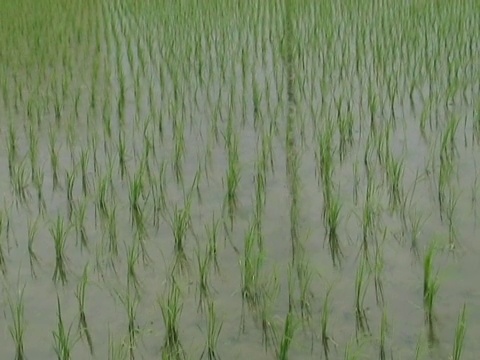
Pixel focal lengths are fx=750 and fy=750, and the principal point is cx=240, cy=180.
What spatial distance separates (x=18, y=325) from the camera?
2105mm

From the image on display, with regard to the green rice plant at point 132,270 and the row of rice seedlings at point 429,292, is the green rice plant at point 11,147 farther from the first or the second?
the row of rice seedlings at point 429,292

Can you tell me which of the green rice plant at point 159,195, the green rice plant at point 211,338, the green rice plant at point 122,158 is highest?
the green rice plant at point 122,158

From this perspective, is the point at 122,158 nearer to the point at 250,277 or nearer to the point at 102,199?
the point at 102,199

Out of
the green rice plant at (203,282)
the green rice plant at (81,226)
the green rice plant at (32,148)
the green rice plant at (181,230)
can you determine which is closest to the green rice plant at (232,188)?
the green rice plant at (181,230)

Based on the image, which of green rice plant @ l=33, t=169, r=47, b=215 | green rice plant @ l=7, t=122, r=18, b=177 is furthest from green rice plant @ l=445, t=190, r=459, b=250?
green rice plant @ l=7, t=122, r=18, b=177

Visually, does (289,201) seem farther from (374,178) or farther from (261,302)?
(261,302)

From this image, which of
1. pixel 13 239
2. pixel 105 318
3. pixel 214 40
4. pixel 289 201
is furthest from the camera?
pixel 214 40

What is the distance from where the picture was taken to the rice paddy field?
215 cm

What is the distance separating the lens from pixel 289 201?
2.95 m

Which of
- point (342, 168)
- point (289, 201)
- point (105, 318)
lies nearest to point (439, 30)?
point (342, 168)

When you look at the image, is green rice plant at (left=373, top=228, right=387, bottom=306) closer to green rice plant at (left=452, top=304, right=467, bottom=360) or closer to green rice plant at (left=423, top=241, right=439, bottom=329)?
green rice plant at (left=423, top=241, right=439, bottom=329)

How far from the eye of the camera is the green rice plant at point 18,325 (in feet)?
6.85

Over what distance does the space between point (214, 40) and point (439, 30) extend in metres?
1.61

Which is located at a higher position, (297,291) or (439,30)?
(439,30)
